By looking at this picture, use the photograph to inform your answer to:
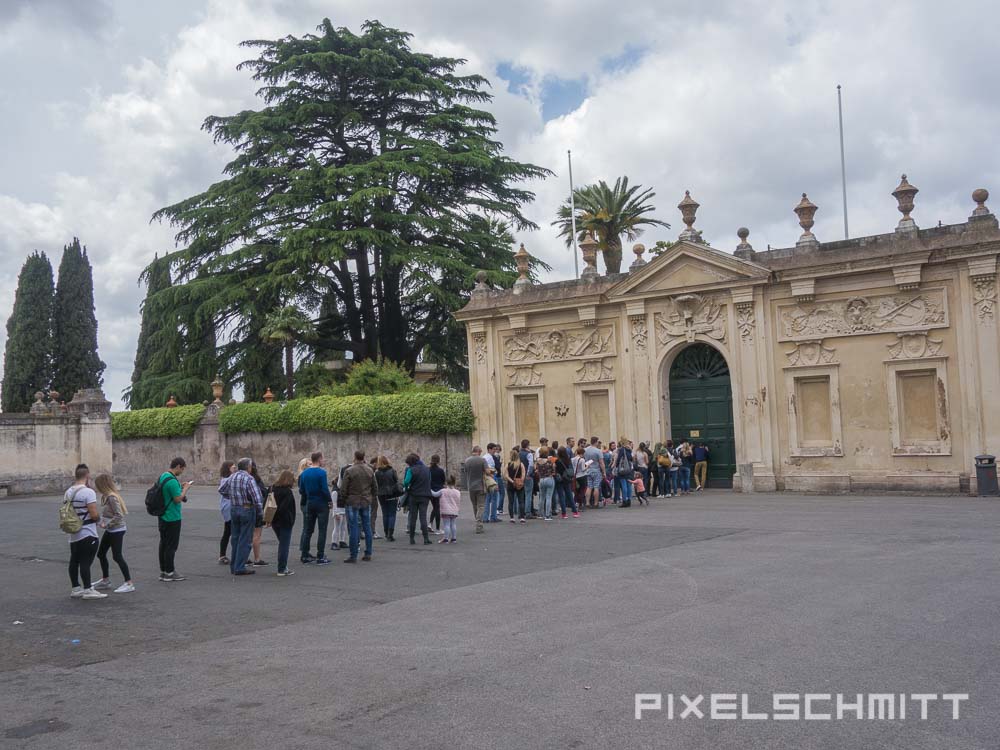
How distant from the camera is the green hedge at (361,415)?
30.7 metres

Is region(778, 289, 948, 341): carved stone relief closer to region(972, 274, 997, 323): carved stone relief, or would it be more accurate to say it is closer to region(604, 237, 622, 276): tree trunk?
region(972, 274, 997, 323): carved stone relief

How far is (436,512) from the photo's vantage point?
1798 centimetres

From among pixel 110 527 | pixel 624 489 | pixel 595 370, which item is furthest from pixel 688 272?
Answer: pixel 110 527

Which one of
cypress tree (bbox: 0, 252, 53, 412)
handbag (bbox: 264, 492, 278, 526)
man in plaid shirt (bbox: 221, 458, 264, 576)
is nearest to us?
man in plaid shirt (bbox: 221, 458, 264, 576)

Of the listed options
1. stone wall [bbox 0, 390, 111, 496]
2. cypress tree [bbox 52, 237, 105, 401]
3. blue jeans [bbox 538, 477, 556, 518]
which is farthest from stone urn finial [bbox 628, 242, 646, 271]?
cypress tree [bbox 52, 237, 105, 401]

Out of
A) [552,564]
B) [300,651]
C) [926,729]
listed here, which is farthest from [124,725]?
[552,564]

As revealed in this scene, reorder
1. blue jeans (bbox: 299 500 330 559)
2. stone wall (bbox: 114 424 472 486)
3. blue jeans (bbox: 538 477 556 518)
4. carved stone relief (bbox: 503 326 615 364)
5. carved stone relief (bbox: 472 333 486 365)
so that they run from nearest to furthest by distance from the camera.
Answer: blue jeans (bbox: 299 500 330 559)
blue jeans (bbox: 538 477 556 518)
carved stone relief (bbox: 503 326 615 364)
carved stone relief (bbox: 472 333 486 365)
stone wall (bbox: 114 424 472 486)

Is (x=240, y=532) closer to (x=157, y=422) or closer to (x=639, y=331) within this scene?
(x=639, y=331)

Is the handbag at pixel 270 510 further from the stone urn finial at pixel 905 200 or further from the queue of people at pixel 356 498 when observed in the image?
the stone urn finial at pixel 905 200

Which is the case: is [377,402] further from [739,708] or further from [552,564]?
[739,708]

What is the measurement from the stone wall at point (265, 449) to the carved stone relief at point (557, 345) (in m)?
3.23

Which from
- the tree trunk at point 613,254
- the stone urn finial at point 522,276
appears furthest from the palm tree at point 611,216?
the stone urn finial at point 522,276

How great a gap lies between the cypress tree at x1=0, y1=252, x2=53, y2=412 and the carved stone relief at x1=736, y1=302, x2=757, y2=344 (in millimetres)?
40764

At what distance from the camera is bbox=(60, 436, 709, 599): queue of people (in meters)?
12.0
